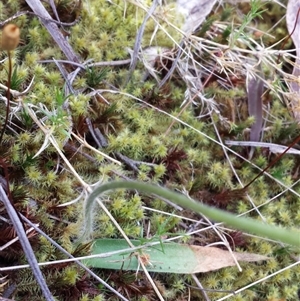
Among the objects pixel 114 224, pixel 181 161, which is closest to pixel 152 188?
pixel 114 224

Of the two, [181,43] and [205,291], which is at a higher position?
[181,43]

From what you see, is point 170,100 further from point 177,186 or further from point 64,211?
point 64,211

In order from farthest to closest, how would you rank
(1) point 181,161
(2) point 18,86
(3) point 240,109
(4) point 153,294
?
(3) point 240,109, (1) point 181,161, (2) point 18,86, (4) point 153,294

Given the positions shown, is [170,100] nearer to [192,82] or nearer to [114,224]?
[192,82]

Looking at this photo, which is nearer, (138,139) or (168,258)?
(168,258)

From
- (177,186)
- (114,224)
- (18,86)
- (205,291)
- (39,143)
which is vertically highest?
(18,86)

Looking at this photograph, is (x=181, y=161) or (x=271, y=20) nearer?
(x=181, y=161)

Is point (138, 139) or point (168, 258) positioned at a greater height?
point (138, 139)

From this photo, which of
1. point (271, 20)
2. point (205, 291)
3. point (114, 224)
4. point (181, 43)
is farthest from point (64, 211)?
point (271, 20)

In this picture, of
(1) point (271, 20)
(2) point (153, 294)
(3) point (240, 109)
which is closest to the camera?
(2) point (153, 294)
